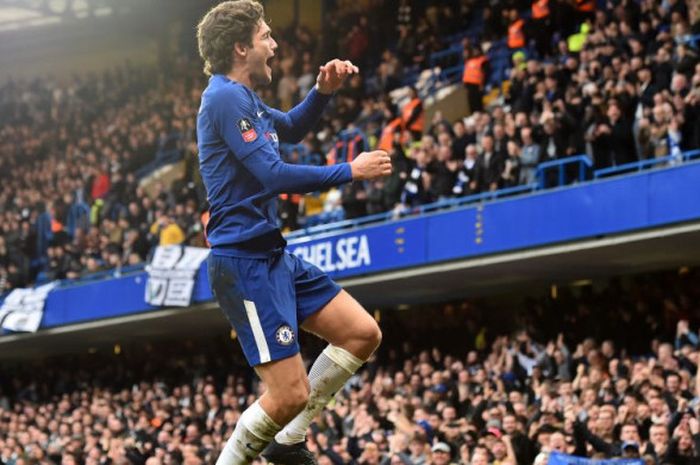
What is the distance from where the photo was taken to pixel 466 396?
16.8m

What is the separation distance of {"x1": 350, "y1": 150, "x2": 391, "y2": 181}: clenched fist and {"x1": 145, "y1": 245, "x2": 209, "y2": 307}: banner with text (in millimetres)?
16454

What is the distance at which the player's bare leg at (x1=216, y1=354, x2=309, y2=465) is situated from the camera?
6355 millimetres

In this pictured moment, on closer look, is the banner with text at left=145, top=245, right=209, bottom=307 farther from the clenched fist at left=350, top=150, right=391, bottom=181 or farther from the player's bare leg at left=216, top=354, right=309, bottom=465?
Answer: the clenched fist at left=350, top=150, right=391, bottom=181

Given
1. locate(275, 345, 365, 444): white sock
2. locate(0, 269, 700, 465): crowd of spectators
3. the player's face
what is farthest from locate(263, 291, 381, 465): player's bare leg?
locate(0, 269, 700, 465): crowd of spectators

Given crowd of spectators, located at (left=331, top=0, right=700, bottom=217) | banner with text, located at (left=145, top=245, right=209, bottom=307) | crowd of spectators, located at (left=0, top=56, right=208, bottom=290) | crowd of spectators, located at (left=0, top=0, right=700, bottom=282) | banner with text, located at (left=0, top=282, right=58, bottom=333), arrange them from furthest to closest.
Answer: banner with text, located at (left=0, top=282, right=58, bottom=333) → crowd of spectators, located at (left=0, top=56, right=208, bottom=290) → banner with text, located at (left=145, top=245, right=209, bottom=307) → crowd of spectators, located at (left=0, top=0, right=700, bottom=282) → crowd of spectators, located at (left=331, top=0, right=700, bottom=217)

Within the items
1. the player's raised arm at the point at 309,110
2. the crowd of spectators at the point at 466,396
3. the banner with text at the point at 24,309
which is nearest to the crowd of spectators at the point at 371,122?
the banner with text at the point at 24,309

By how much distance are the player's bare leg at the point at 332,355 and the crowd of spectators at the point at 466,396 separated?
5.47 m

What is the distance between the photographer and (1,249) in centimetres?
2930

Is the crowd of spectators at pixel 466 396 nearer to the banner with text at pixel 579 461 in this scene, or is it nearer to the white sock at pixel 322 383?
the banner with text at pixel 579 461

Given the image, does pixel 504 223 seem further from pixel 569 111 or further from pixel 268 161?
pixel 268 161

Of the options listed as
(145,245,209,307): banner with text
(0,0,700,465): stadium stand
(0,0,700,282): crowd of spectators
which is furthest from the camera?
(145,245,209,307): banner with text

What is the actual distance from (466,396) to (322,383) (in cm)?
1030

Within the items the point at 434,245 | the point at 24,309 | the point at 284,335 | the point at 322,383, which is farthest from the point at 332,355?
the point at 24,309

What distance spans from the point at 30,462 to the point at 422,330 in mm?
6476
